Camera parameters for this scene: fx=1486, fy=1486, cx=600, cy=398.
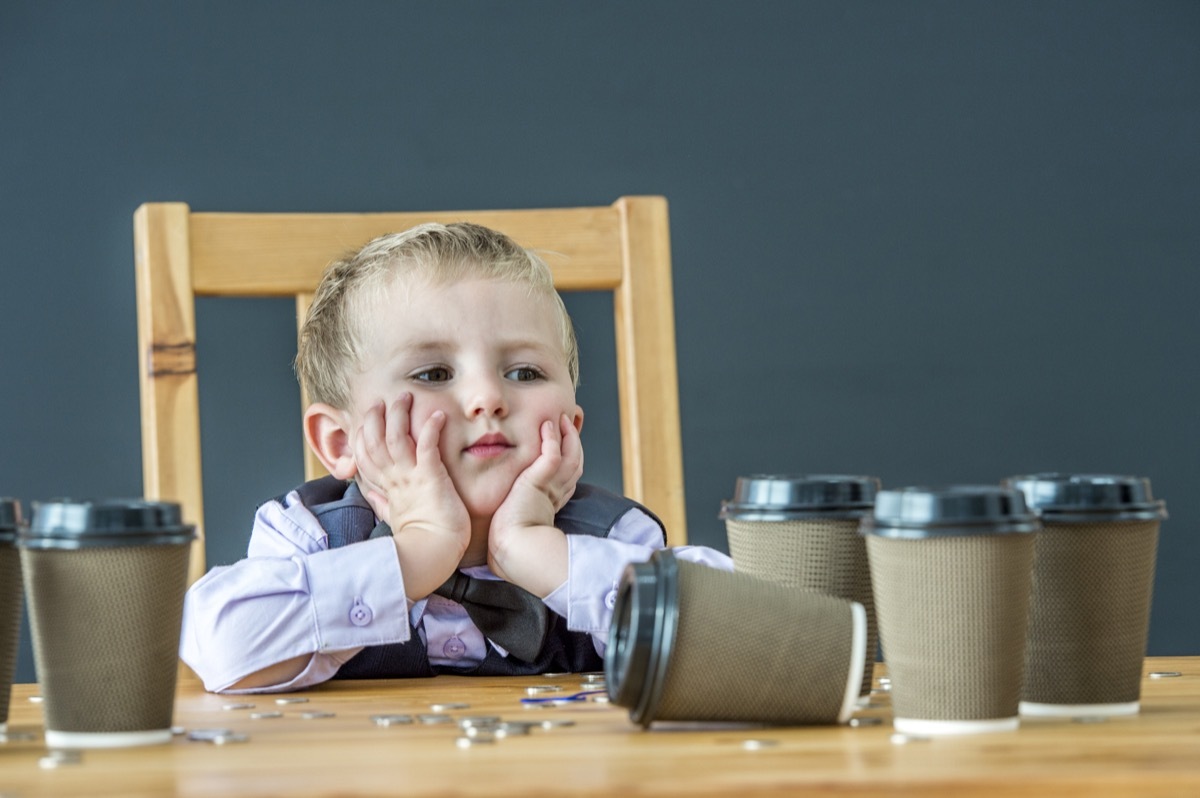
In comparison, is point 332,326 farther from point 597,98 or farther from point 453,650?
point 597,98

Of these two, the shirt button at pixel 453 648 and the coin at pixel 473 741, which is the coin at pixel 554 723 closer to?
the coin at pixel 473 741

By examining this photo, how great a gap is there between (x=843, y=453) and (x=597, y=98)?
744mm

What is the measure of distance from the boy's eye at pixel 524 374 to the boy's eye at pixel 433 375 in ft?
0.17

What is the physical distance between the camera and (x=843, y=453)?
2.58m

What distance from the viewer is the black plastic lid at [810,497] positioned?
729 millimetres

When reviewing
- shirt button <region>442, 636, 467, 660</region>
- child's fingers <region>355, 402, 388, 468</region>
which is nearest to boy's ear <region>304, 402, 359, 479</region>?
child's fingers <region>355, 402, 388, 468</region>

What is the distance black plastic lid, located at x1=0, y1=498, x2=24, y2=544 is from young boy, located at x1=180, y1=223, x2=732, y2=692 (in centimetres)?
34

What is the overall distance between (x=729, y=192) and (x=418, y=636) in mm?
1514

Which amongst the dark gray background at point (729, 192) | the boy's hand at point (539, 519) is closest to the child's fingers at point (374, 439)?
the boy's hand at point (539, 519)

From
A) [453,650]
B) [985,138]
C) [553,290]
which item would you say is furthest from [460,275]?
[985,138]

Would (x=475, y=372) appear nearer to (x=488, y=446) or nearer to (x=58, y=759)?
(x=488, y=446)

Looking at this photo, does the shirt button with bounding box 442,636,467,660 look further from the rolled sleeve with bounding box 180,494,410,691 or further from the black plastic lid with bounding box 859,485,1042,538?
the black plastic lid with bounding box 859,485,1042,538

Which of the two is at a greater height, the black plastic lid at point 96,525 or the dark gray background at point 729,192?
the dark gray background at point 729,192

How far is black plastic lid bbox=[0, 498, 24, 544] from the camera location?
0.68m
